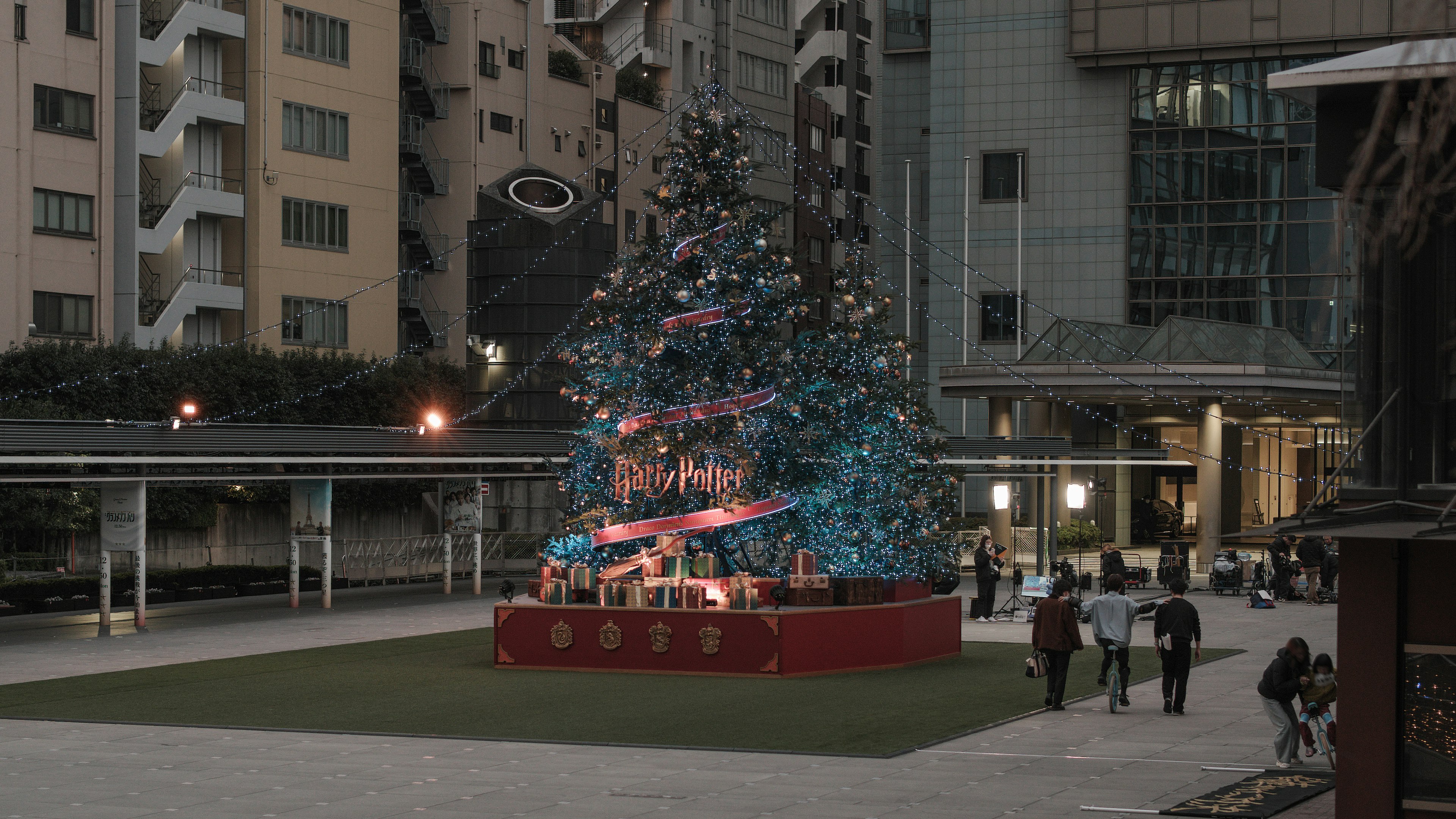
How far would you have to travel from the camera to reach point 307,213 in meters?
57.7

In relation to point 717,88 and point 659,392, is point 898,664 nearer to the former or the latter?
point 659,392

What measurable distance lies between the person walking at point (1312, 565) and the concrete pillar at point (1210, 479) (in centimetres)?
875

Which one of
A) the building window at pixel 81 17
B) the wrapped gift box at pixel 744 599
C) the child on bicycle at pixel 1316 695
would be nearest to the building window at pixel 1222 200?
the building window at pixel 81 17

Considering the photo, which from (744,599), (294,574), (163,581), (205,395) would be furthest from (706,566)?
(205,395)

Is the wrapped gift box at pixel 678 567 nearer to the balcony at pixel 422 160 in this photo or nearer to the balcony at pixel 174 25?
the balcony at pixel 174 25

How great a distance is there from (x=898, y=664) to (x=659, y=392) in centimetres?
539

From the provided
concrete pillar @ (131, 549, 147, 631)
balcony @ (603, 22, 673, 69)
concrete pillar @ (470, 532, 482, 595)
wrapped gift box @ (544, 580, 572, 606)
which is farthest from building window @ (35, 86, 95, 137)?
balcony @ (603, 22, 673, 69)

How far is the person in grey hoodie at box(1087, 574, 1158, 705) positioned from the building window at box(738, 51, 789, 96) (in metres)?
65.2

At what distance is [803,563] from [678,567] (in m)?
1.82

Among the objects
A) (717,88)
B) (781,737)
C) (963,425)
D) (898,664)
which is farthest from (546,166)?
(781,737)

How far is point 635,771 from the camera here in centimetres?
1568

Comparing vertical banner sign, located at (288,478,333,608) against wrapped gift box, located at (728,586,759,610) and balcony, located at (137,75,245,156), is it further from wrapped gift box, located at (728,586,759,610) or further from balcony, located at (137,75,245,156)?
balcony, located at (137,75,245,156)

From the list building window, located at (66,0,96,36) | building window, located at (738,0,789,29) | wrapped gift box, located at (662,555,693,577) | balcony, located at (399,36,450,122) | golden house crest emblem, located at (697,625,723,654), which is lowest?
golden house crest emblem, located at (697,625,723,654)

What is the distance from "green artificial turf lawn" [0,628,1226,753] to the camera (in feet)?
60.3
